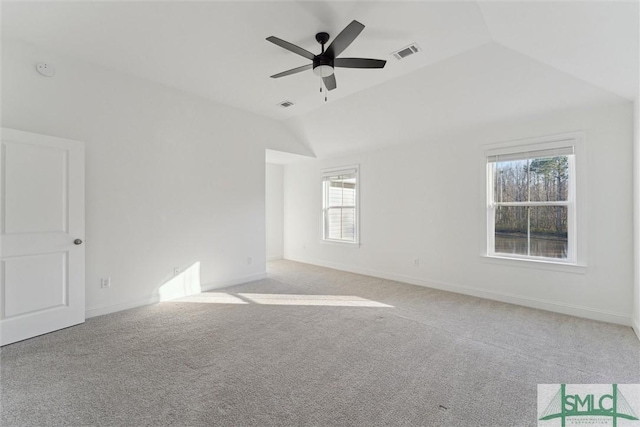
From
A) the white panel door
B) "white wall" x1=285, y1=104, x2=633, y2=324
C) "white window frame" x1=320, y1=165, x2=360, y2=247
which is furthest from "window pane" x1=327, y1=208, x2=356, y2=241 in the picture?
the white panel door

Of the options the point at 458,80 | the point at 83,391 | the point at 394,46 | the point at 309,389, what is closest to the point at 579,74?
the point at 458,80

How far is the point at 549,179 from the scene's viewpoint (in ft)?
12.8

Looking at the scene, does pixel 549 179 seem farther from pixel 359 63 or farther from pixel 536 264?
pixel 359 63

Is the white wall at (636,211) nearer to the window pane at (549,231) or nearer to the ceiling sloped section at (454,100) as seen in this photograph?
the ceiling sloped section at (454,100)

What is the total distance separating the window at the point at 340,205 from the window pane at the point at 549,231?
3022 millimetres

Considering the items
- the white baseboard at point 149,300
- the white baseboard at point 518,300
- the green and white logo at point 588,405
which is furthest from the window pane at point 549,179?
the white baseboard at point 149,300

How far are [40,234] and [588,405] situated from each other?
16.2 ft

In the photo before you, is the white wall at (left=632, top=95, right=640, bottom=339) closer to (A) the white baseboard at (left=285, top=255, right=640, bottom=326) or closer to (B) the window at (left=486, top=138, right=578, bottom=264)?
(A) the white baseboard at (left=285, top=255, right=640, bottom=326)

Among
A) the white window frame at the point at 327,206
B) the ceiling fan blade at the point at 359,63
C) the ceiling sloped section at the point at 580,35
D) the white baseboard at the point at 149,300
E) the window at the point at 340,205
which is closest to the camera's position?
the ceiling sloped section at the point at 580,35

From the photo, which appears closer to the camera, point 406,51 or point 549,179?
point 406,51

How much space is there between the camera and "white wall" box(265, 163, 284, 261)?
293 inches

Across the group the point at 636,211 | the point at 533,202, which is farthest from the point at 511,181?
the point at 636,211

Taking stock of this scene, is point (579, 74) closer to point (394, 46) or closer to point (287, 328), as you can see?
point (394, 46)

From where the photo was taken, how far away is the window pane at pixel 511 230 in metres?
4.13
